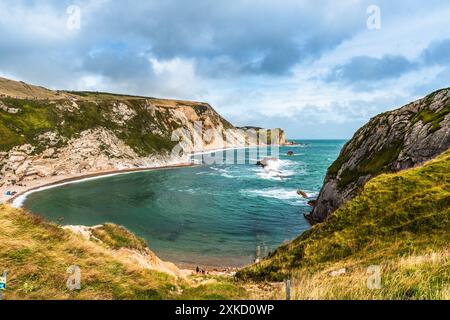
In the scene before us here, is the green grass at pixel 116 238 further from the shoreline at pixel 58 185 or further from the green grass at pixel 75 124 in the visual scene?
the green grass at pixel 75 124

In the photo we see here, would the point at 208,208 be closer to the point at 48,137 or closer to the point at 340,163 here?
the point at 340,163

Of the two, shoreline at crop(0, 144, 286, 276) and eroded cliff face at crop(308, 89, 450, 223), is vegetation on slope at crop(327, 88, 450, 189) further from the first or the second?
shoreline at crop(0, 144, 286, 276)

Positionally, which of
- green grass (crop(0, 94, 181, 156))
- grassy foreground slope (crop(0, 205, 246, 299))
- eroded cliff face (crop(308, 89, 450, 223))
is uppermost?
green grass (crop(0, 94, 181, 156))

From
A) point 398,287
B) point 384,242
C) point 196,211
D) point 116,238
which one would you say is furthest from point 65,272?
point 196,211

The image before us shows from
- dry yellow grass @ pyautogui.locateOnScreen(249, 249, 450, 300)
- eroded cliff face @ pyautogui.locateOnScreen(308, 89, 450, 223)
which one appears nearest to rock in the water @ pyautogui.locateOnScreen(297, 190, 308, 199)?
eroded cliff face @ pyautogui.locateOnScreen(308, 89, 450, 223)

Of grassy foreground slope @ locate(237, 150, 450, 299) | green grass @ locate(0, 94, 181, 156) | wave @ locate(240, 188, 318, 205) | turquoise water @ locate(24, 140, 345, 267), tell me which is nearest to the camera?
grassy foreground slope @ locate(237, 150, 450, 299)

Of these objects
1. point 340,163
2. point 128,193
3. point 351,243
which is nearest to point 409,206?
point 351,243
